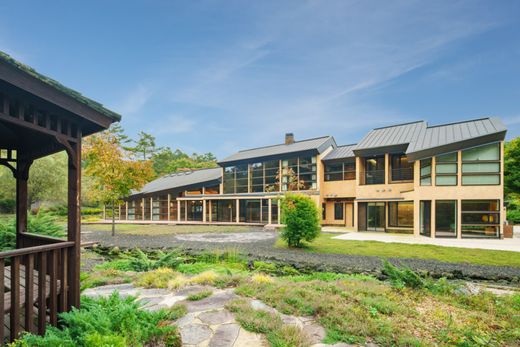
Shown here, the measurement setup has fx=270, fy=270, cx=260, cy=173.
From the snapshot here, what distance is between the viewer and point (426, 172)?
55.7ft

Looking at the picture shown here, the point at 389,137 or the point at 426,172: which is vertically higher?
the point at 389,137

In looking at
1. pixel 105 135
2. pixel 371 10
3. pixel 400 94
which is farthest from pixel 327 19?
pixel 400 94

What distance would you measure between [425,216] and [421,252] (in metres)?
6.86

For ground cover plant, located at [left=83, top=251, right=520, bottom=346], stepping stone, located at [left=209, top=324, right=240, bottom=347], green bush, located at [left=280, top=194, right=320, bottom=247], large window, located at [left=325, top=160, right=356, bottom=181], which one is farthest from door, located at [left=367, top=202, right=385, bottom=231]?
stepping stone, located at [left=209, top=324, right=240, bottom=347]

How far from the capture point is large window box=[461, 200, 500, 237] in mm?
15297

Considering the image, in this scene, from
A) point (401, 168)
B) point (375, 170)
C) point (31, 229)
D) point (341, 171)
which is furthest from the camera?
point (341, 171)

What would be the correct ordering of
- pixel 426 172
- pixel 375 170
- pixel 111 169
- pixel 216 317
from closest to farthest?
pixel 216 317
pixel 426 172
pixel 111 169
pixel 375 170

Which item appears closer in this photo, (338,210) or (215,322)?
(215,322)

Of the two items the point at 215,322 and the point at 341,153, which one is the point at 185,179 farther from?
the point at 215,322

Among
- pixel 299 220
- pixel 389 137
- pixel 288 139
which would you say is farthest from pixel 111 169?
pixel 389 137

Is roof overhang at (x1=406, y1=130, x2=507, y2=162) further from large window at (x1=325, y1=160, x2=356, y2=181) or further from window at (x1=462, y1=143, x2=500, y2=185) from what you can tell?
large window at (x1=325, y1=160, x2=356, y2=181)

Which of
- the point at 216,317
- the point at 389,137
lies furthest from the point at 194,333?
the point at 389,137

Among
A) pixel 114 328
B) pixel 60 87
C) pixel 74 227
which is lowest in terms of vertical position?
pixel 114 328

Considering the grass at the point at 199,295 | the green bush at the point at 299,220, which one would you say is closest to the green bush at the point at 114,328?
the grass at the point at 199,295
